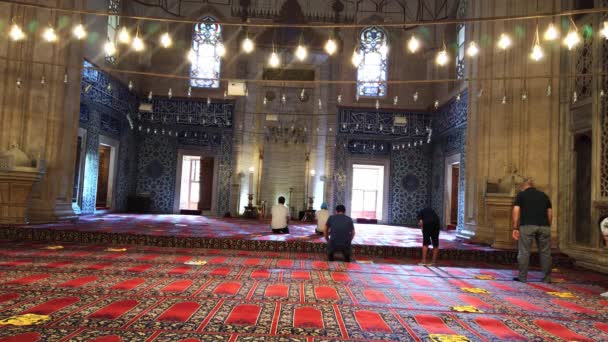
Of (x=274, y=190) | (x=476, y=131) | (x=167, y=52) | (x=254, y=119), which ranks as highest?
(x=167, y=52)

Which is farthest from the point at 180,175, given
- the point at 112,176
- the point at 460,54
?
the point at 460,54

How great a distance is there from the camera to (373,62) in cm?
1281

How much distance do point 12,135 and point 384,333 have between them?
7.17 m

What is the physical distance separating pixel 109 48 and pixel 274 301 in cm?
935

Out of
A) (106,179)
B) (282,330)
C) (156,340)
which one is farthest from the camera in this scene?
(106,179)

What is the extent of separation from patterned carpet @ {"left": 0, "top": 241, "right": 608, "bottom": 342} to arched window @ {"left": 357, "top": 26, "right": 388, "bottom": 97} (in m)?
8.58

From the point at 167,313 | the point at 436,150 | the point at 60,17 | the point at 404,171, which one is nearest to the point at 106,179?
the point at 60,17

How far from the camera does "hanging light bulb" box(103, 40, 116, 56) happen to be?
33.6 feet

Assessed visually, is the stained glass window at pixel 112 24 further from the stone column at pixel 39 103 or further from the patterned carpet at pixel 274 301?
the patterned carpet at pixel 274 301

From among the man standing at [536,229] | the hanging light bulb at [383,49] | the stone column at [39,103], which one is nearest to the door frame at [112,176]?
the stone column at [39,103]

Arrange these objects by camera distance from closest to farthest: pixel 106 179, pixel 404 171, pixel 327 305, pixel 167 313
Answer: pixel 167 313, pixel 327 305, pixel 106 179, pixel 404 171

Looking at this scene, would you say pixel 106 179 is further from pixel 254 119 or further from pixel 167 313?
pixel 167 313

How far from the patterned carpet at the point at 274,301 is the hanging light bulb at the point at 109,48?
6.58m

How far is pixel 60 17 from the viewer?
754 centimetres
